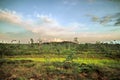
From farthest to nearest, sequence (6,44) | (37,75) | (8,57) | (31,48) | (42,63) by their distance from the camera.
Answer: (31,48)
(6,44)
(8,57)
(42,63)
(37,75)

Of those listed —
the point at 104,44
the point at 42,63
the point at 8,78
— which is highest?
the point at 104,44

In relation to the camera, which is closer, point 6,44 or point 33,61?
point 33,61

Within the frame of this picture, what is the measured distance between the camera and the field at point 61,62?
438cm

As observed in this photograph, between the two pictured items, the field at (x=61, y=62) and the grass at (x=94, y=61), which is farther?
the grass at (x=94, y=61)

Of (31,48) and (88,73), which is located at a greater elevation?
(31,48)

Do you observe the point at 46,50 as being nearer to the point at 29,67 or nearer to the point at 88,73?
the point at 29,67

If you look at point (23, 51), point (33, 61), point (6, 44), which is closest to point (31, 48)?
point (23, 51)

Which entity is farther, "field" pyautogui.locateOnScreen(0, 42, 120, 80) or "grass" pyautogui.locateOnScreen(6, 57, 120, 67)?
"grass" pyautogui.locateOnScreen(6, 57, 120, 67)

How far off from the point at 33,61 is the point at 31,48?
124 cm

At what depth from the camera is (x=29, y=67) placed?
4652 millimetres

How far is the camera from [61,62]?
4.73m

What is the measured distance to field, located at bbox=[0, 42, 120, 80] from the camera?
438cm

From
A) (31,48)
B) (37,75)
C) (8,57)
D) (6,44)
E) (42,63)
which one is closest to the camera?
(37,75)

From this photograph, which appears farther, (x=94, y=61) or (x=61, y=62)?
(x=94, y=61)
